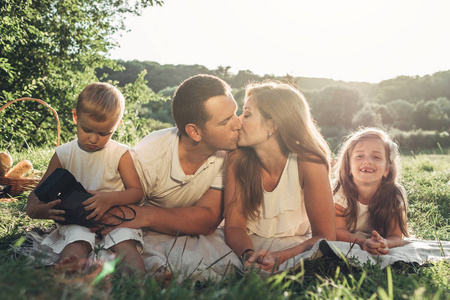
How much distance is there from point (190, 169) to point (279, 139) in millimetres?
747

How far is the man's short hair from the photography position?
3023 mm

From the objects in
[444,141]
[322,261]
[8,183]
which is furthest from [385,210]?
[444,141]

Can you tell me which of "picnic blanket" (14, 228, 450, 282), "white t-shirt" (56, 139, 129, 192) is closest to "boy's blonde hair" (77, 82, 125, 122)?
"white t-shirt" (56, 139, 129, 192)

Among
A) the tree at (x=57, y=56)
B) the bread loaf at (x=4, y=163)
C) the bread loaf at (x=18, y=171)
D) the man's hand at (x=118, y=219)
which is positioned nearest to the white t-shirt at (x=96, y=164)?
the man's hand at (x=118, y=219)

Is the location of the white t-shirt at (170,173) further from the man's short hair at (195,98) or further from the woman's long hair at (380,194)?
the woman's long hair at (380,194)

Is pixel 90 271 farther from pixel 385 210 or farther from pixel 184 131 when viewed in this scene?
pixel 385 210

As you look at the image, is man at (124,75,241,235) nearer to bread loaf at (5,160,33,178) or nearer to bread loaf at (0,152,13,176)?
bread loaf at (5,160,33,178)

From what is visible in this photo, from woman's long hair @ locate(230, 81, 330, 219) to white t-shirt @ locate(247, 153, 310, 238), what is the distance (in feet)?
0.23

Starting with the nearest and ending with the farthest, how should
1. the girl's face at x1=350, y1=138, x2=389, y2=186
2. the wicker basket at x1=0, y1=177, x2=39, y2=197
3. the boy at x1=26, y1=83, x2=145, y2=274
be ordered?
the boy at x1=26, y1=83, x2=145, y2=274 → the girl's face at x1=350, y1=138, x2=389, y2=186 → the wicker basket at x1=0, y1=177, x2=39, y2=197

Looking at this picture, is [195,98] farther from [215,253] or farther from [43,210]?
[43,210]

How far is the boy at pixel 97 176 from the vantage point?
2561 millimetres

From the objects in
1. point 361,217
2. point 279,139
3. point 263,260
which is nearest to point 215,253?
point 263,260

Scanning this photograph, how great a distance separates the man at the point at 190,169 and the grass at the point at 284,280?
2.06 ft

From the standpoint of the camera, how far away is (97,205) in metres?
2.62
